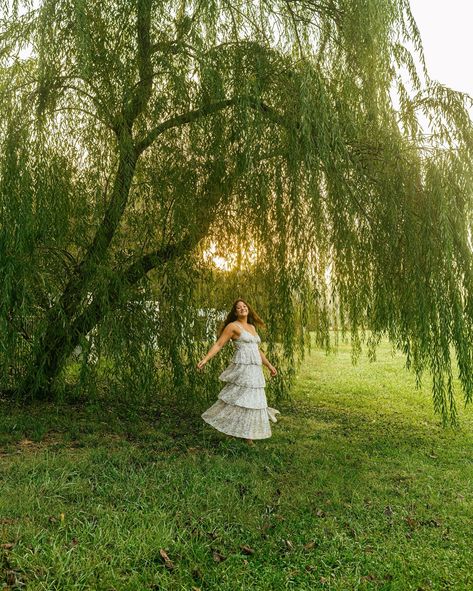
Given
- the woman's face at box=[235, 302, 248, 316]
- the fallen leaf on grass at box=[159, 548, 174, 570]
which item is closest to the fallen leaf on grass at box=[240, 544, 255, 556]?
the fallen leaf on grass at box=[159, 548, 174, 570]

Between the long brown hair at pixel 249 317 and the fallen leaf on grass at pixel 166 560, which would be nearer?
the fallen leaf on grass at pixel 166 560

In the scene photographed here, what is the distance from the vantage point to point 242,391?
604 cm

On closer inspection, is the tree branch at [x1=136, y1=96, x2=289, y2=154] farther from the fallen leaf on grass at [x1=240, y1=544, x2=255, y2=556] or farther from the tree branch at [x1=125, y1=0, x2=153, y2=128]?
the fallen leaf on grass at [x1=240, y1=544, x2=255, y2=556]

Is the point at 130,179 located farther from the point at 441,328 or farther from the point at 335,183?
the point at 441,328

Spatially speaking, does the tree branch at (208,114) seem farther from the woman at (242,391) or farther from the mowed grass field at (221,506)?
the mowed grass field at (221,506)

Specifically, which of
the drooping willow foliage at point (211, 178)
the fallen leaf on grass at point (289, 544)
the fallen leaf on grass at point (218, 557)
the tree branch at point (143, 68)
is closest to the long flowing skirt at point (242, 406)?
the drooping willow foliage at point (211, 178)

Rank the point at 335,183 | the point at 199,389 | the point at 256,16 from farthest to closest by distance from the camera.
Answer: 1. the point at 199,389
2. the point at 256,16
3. the point at 335,183

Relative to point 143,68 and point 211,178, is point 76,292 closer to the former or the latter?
point 211,178

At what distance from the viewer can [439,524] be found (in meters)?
4.24

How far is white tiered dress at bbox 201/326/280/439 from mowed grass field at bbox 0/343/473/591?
0.18 m

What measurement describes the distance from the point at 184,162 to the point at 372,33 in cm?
237

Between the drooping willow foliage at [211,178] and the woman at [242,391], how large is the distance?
25.5 inches

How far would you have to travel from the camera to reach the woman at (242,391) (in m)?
6.01

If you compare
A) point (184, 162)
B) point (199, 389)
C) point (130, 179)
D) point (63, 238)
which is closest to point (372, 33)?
point (184, 162)
